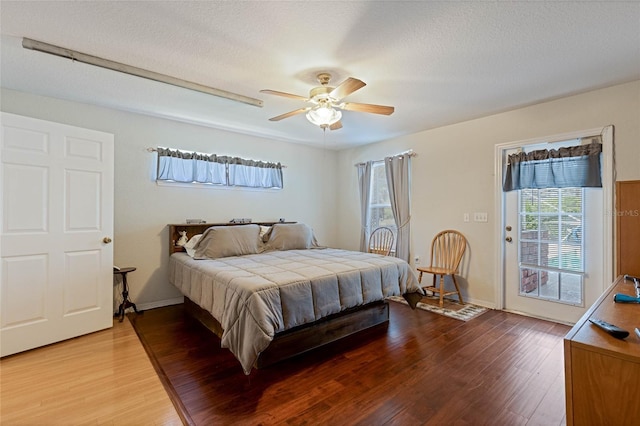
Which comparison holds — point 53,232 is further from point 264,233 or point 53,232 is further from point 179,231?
point 264,233

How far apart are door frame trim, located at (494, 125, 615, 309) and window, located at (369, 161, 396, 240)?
1593mm

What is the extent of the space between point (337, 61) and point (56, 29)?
188 cm

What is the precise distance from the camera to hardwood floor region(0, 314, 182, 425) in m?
1.70

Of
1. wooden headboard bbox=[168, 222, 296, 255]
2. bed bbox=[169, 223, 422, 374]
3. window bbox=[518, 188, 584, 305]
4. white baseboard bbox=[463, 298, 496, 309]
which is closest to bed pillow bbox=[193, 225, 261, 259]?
bed bbox=[169, 223, 422, 374]

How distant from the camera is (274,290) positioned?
212 centimetres

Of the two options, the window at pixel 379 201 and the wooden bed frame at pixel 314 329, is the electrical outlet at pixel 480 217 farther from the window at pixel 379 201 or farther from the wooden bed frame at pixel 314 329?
the wooden bed frame at pixel 314 329

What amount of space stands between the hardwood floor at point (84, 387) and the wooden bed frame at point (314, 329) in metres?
0.60

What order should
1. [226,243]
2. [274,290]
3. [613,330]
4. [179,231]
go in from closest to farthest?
1. [613,330]
2. [274,290]
3. [226,243]
4. [179,231]

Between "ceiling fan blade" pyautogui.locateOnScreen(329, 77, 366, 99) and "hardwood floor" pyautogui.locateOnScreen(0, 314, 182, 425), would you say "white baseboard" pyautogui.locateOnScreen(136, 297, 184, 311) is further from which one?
"ceiling fan blade" pyautogui.locateOnScreen(329, 77, 366, 99)

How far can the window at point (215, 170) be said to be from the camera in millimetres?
3676

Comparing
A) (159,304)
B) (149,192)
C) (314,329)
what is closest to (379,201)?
(314,329)

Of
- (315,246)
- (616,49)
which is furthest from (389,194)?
(616,49)

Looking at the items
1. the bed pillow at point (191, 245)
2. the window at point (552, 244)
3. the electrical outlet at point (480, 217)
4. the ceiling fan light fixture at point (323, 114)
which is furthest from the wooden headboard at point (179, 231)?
the window at point (552, 244)

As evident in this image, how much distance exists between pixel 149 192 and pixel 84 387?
2.22 m
